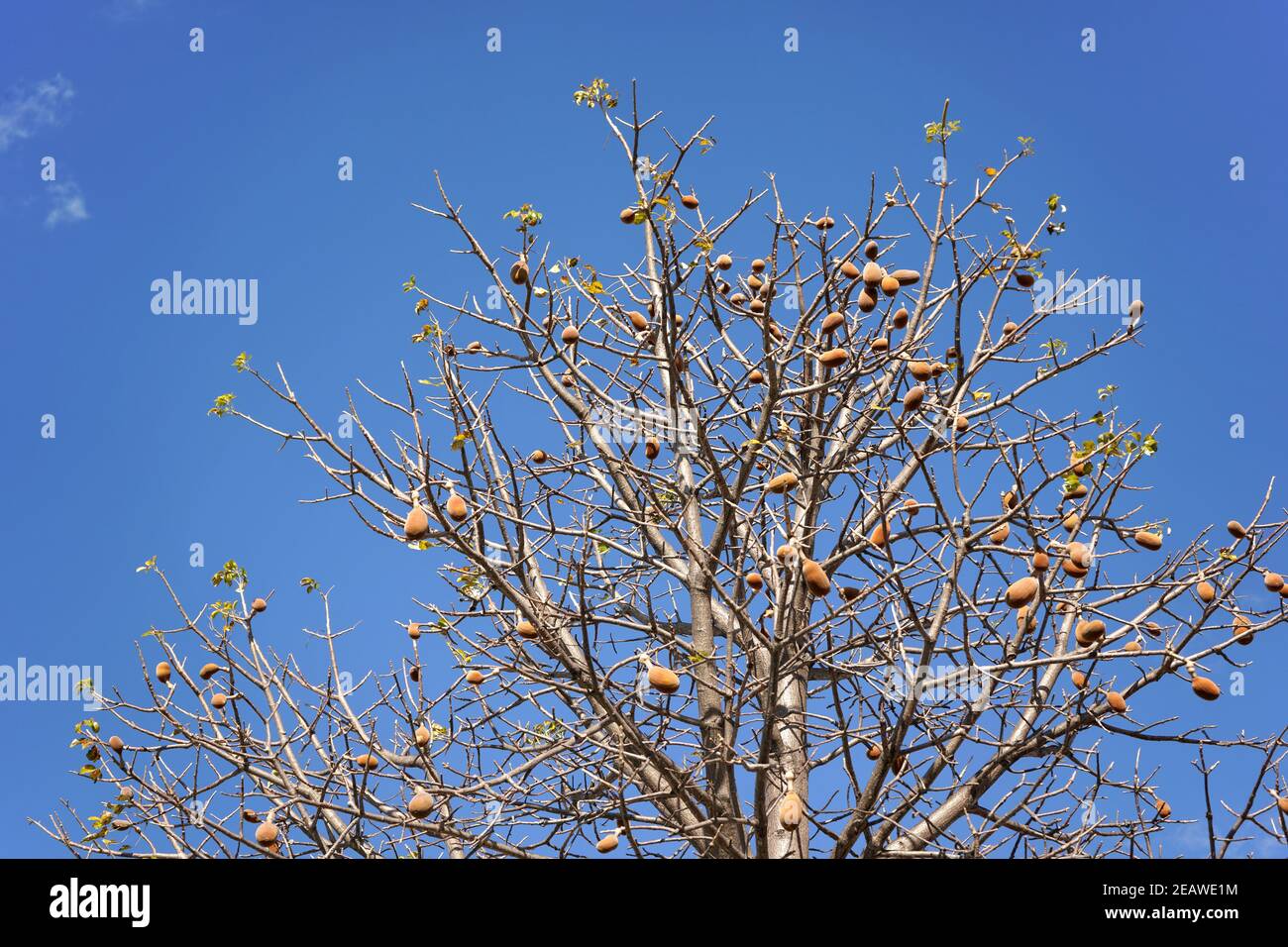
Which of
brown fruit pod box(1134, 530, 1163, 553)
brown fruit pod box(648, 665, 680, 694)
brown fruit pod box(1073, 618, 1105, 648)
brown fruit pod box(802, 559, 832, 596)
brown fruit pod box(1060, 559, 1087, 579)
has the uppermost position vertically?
brown fruit pod box(1134, 530, 1163, 553)

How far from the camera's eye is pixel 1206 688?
4.32m

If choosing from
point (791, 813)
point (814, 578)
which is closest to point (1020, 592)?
point (814, 578)

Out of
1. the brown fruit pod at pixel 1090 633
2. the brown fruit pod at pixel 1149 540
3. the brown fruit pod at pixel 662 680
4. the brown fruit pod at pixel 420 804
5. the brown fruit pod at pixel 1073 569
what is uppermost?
the brown fruit pod at pixel 1149 540

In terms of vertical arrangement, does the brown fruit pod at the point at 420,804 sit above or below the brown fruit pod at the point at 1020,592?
below

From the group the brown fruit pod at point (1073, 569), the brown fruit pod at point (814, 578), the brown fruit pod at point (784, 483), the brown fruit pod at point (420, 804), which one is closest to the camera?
the brown fruit pod at point (814, 578)

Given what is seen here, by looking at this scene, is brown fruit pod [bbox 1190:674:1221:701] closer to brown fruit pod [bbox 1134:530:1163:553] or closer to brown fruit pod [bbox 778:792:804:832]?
brown fruit pod [bbox 1134:530:1163:553]

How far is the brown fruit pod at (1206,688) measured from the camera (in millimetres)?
4309

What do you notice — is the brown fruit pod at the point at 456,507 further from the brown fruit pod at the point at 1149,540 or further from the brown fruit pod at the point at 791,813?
the brown fruit pod at the point at 1149,540

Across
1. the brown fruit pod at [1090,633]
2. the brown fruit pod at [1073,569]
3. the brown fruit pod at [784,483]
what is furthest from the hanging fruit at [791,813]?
the brown fruit pod at [1073,569]

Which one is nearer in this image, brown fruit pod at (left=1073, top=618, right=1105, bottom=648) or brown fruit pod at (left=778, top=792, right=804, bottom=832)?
brown fruit pod at (left=778, top=792, right=804, bottom=832)

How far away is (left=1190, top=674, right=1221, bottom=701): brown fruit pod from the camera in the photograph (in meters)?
4.31

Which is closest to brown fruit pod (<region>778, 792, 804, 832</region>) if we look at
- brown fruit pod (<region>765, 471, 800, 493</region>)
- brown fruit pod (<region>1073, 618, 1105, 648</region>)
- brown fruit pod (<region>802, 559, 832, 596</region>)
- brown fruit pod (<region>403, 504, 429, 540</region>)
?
brown fruit pod (<region>802, 559, 832, 596</region>)
